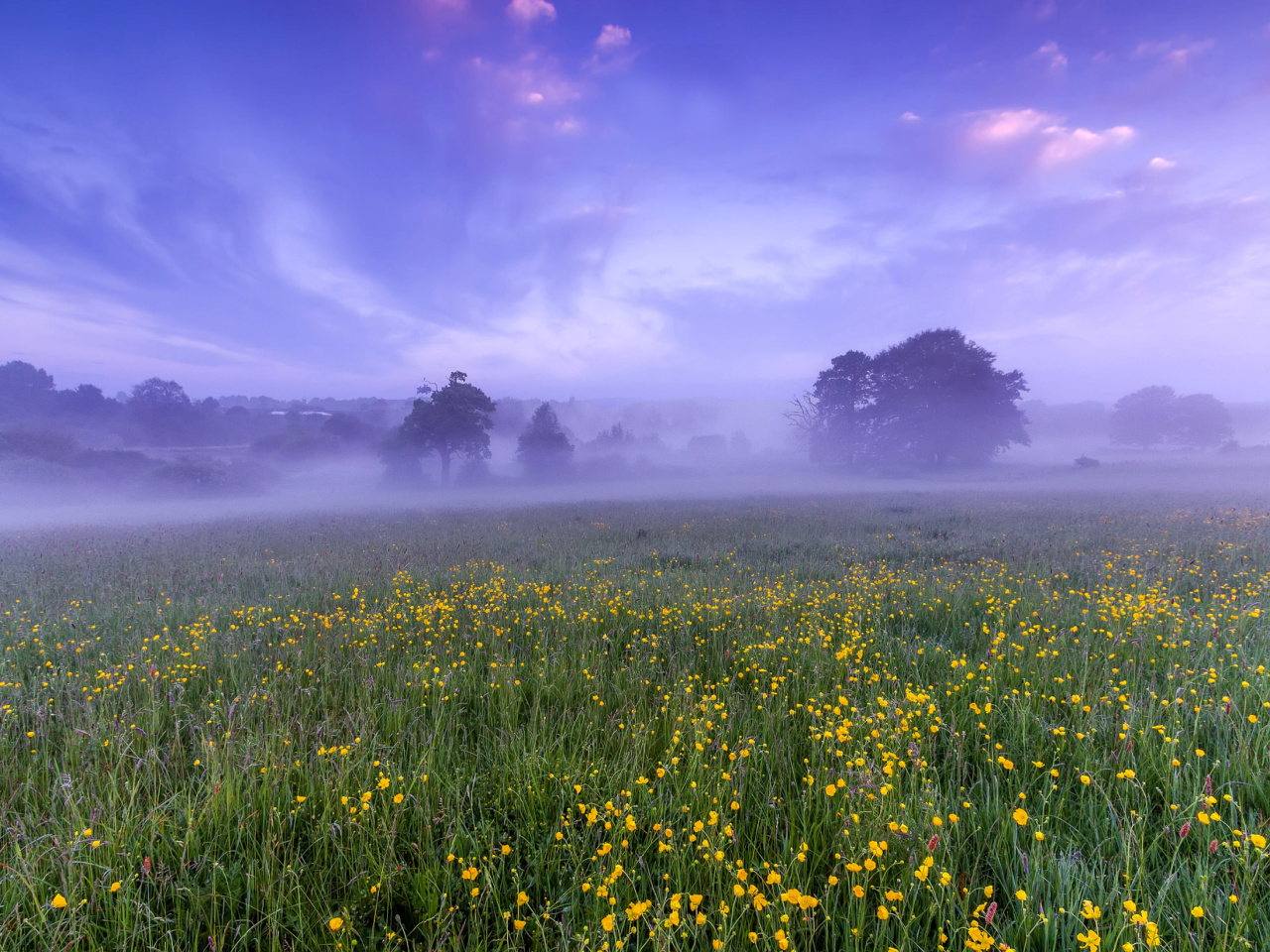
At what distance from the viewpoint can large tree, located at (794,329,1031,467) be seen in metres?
52.0

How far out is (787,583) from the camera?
779cm

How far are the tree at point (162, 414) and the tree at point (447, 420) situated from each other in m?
49.7

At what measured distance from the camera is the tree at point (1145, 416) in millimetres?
74000

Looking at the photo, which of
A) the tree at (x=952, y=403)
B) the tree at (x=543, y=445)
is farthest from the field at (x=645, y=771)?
the tree at (x=543, y=445)

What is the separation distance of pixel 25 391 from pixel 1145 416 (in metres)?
165

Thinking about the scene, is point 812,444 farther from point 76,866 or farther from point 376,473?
point 76,866

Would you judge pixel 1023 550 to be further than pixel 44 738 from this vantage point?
Yes

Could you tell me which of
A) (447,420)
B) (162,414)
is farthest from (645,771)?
(162,414)

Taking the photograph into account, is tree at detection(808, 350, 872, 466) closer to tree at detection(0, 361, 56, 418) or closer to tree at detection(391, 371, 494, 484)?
tree at detection(391, 371, 494, 484)

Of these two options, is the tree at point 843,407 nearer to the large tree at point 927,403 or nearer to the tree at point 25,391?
the large tree at point 927,403

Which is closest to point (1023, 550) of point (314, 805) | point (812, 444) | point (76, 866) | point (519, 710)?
point (519, 710)

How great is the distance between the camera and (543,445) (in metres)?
64.9

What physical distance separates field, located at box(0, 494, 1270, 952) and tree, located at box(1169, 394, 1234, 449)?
323 ft

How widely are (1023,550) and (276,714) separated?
41.0 feet
